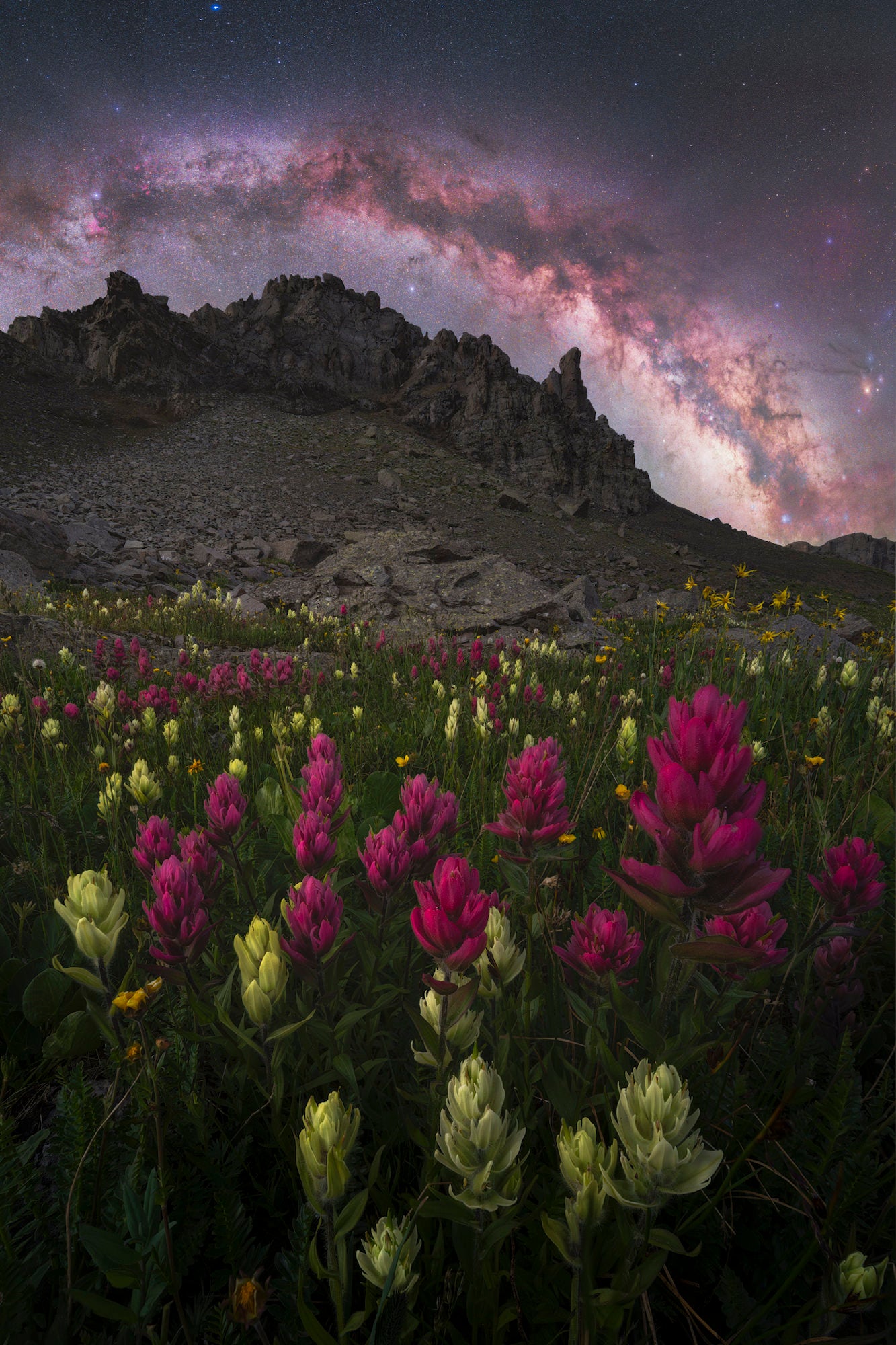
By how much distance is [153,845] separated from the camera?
5.43 feet

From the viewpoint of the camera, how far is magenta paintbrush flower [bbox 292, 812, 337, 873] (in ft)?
4.81

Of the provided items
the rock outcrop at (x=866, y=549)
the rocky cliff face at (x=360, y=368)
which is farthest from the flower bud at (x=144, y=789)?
the rock outcrop at (x=866, y=549)

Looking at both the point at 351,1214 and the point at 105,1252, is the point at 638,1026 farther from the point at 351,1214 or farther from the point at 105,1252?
the point at 105,1252

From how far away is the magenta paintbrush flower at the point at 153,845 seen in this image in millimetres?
1625

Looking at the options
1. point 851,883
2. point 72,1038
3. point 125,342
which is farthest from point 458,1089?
point 125,342

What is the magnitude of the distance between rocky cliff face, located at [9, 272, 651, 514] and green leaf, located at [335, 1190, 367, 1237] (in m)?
75.4

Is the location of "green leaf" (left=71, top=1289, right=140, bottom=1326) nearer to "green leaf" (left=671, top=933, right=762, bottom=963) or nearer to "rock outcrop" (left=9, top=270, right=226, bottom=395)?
"green leaf" (left=671, top=933, right=762, bottom=963)

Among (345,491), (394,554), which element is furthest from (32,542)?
(345,491)

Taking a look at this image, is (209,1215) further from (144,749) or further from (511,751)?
(144,749)

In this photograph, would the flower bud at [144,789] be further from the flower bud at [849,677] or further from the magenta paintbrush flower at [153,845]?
the flower bud at [849,677]

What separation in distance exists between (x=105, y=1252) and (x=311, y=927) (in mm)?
586

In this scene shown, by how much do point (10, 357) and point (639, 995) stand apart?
248ft

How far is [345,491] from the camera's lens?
45.5 meters

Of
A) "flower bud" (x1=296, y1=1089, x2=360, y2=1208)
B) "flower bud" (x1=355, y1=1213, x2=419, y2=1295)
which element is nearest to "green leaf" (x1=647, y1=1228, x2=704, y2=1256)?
"flower bud" (x1=355, y1=1213, x2=419, y2=1295)
